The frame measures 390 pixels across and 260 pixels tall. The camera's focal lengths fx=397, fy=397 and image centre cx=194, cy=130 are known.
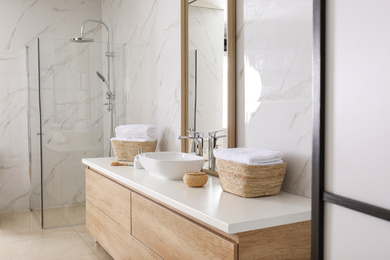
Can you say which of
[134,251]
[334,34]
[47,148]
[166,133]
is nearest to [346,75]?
[334,34]

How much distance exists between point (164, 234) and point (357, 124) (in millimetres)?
1150

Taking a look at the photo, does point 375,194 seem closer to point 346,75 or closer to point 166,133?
point 346,75

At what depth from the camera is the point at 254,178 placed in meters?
1.79

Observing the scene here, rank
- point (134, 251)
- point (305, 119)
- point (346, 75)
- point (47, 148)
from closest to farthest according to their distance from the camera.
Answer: point (346, 75)
point (305, 119)
point (134, 251)
point (47, 148)

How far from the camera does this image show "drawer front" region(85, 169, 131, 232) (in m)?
2.42

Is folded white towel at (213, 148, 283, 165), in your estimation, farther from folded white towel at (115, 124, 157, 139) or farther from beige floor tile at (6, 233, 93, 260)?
beige floor tile at (6, 233, 93, 260)

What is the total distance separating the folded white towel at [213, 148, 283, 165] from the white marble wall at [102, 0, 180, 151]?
1152 mm

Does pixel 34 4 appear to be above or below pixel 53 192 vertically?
above

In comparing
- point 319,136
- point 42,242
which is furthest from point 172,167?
point 42,242

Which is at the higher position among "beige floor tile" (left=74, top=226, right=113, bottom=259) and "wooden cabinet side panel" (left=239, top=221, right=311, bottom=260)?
"wooden cabinet side panel" (left=239, top=221, right=311, bottom=260)

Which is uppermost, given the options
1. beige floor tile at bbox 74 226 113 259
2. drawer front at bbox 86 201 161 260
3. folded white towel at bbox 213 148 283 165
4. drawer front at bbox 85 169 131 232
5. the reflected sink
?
folded white towel at bbox 213 148 283 165

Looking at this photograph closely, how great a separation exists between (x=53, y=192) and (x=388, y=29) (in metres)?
3.34

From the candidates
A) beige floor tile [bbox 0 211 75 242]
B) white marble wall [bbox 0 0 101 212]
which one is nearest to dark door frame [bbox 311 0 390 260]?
beige floor tile [bbox 0 211 75 242]

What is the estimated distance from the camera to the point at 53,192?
12.1 ft
